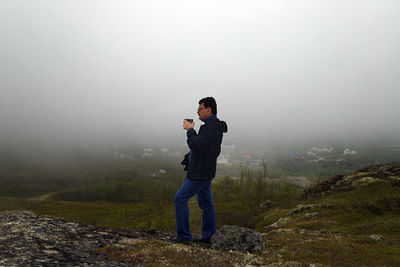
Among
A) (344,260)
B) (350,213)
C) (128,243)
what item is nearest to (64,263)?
(128,243)

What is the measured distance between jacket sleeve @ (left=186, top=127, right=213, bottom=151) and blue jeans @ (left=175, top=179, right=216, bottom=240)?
1517 mm

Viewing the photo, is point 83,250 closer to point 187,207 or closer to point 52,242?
point 52,242

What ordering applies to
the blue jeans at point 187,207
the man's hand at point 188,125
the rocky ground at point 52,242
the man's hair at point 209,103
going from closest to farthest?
the rocky ground at point 52,242, the blue jeans at point 187,207, the man's hand at point 188,125, the man's hair at point 209,103

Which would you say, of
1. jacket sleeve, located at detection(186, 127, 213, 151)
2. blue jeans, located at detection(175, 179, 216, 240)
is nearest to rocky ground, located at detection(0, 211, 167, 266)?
blue jeans, located at detection(175, 179, 216, 240)

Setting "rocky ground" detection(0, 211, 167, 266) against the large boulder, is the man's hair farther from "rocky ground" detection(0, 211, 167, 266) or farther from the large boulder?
"rocky ground" detection(0, 211, 167, 266)

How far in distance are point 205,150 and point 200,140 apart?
0.62m

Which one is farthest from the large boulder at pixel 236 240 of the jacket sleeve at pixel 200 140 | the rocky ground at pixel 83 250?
the jacket sleeve at pixel 200 140

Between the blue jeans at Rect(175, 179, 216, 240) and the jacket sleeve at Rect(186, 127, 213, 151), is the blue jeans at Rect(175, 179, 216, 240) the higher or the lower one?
the lower one

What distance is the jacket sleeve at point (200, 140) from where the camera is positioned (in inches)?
328

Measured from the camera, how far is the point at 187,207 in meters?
8.88

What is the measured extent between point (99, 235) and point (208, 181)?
15.9 feet

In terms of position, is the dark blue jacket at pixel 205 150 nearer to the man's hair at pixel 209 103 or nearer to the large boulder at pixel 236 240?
the man's hair at pixel 209 103

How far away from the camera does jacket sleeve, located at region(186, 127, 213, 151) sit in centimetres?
834

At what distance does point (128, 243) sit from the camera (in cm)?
834
